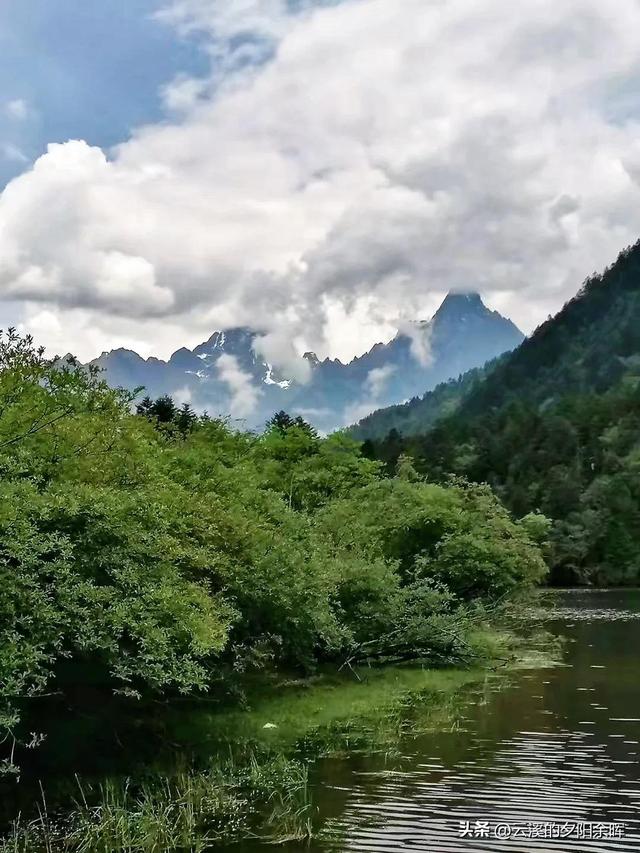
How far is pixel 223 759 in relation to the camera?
2288 cm

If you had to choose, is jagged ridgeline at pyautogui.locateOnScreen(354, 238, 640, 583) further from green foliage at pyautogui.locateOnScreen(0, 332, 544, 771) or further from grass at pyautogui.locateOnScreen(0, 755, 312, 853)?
grass at pyautogui.locateOnScreen(0, 755, 312, 853)

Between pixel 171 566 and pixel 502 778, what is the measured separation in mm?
10031

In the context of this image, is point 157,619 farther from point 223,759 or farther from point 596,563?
point 596,563

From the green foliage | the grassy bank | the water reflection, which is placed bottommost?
the water reflection

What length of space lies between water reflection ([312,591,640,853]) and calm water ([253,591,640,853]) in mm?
26

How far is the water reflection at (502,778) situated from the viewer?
16.6 meters

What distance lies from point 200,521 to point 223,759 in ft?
24.0

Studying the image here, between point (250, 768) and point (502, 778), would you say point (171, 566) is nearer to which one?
point (250, 768)

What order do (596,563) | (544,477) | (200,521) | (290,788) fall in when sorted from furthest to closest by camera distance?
1. (544,477)
2. (596,563)
3. (200,521)
4. (290,788)

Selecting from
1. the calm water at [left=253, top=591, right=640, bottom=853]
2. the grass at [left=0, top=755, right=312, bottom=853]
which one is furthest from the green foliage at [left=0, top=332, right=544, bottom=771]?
the calm water at [left=253, top=591, right=640, bottom=853]

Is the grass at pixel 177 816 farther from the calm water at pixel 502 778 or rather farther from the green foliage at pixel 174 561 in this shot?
the green foliage at pixel 174 561

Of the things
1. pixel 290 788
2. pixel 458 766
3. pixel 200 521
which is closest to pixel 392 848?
pixel 290 788

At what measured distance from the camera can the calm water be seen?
16.5 m

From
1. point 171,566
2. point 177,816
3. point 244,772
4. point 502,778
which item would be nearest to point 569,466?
point 502,778
